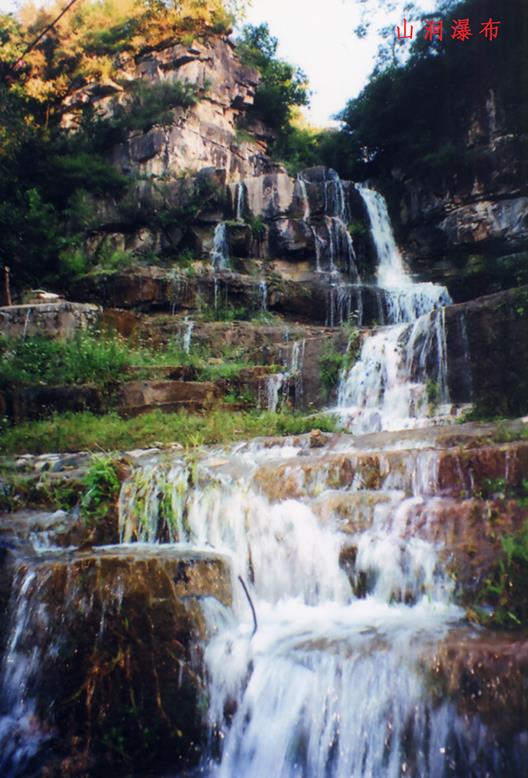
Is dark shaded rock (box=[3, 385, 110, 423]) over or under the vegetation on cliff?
under

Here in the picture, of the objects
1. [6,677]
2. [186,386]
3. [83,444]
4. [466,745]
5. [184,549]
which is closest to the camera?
[466,745]

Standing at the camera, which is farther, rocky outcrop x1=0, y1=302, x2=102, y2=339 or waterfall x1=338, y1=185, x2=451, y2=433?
rocky outcrop x1=0, y1=302, x2=102, y2=339

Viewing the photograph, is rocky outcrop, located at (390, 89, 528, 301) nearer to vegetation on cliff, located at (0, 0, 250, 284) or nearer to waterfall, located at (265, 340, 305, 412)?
waterfall, located at (265, 340, 305, 412)

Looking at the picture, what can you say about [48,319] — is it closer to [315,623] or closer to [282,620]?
[282,620]

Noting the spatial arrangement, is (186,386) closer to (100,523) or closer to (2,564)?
(100,523)

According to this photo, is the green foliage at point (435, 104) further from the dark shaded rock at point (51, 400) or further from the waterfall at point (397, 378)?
the dark shaded rock at point (51, 400)

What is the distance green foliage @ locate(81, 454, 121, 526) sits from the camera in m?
4.53

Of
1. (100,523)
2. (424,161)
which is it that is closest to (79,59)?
(424,161)

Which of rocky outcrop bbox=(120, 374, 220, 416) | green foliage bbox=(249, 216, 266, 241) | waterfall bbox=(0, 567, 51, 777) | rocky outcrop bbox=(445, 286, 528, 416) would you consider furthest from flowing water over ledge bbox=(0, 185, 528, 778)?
green foliage bbox=(249, 216, 266, 241)

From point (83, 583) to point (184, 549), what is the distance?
2.86ft

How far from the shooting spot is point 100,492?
183 inches

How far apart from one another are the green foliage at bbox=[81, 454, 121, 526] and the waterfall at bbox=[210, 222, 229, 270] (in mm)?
11633

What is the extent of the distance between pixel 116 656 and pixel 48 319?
27.6 ft

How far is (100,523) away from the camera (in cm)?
449
